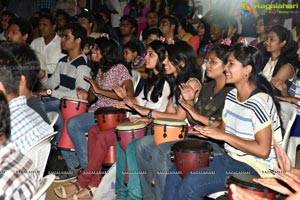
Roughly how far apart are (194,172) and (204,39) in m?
3.53

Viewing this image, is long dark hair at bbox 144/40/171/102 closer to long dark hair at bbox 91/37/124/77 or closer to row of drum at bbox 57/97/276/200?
row of drum at bbox 57/97/276/200

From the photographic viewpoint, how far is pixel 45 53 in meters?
5.97

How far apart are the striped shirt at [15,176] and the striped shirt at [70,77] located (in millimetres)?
2899

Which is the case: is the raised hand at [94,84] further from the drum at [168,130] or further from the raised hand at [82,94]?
the drum at [168,130]

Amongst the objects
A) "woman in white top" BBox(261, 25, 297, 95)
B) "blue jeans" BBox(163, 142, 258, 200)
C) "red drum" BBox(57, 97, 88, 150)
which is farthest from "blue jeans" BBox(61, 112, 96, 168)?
"woman in white top" BBox(261, 25, 297, 95)

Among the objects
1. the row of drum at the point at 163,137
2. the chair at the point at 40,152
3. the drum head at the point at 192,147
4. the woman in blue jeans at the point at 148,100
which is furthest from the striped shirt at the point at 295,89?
the chair at the point at 40,152

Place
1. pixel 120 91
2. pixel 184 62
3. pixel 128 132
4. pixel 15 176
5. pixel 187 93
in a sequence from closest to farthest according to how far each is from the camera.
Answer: pixel 15 176 < pixel 187 93 < pixel 128 132 < pixel 184 62 < pixel 120 91

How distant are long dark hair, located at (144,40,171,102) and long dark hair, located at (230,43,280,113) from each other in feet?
3.35

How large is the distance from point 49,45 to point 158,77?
238 centimetres

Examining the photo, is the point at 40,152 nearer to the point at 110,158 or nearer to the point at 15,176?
the point at 15,176

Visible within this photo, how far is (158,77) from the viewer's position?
403cm

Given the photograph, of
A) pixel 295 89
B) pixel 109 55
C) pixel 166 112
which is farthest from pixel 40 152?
pixel 295 89

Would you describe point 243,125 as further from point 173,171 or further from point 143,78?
point 143,78
